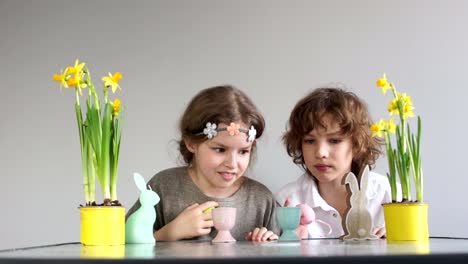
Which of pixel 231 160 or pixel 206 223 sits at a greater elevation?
pixel 231 160

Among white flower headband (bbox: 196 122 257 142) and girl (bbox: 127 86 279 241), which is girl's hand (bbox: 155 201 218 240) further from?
white flower headband (bbox: 196 122 257 142)

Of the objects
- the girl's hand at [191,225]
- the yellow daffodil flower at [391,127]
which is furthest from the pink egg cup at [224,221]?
the yellow daffodil flower at [391,127]

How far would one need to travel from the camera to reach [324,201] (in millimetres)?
2164

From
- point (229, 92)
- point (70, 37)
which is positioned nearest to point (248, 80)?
point (229, 92)

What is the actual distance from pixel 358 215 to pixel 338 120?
21.7 inches

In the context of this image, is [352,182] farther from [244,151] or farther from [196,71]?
[196,71]

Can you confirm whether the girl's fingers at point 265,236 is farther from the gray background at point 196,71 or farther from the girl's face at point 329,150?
the gray background at point 196,71

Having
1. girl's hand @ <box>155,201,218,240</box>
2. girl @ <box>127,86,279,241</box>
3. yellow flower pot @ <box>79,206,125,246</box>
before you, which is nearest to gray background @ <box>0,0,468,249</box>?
girl @ <box>127,86,279,241</box>

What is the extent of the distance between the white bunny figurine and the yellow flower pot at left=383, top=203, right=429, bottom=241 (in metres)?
0.07

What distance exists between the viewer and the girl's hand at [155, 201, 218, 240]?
1.78 metres

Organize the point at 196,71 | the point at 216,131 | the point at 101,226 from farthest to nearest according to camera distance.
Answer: the point at 196,71
the point at 216,131
the point at 101,226

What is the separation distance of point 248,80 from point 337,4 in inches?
16.7

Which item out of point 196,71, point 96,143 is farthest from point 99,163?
point 196,71

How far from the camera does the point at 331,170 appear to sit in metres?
2.09
